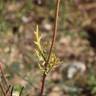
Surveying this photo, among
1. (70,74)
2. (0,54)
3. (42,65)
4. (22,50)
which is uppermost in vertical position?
(42,65)

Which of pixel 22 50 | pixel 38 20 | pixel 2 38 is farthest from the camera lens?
pixel 38 20

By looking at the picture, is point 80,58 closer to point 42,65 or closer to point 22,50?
point 22,50

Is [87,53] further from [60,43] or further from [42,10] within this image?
[42,10]

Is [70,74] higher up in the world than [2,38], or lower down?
lower down

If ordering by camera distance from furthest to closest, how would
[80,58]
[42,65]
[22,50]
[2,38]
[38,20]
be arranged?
[38,20] → [80,58] → [22,50] → [2,38] → [42,65]

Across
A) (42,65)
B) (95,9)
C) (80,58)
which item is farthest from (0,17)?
(42,65)

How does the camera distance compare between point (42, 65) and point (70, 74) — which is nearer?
point (42, 65)

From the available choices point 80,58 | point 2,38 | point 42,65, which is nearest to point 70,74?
point 80,58
